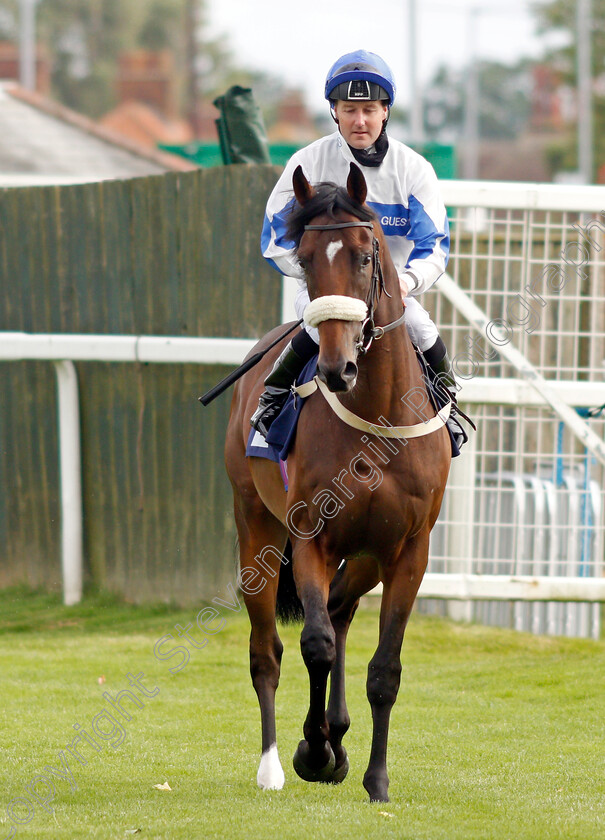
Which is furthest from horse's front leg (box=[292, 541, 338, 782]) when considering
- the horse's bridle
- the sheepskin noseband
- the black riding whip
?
the black riding whip

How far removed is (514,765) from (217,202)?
3975 millimetres

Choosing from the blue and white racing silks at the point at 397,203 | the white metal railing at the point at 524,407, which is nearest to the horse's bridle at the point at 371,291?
the blue and white racing silks at the point at 397,203

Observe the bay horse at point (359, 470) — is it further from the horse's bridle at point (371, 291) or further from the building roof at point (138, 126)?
the building roof at point (138, 126)

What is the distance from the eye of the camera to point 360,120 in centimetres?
458

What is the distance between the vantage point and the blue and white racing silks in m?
4.57

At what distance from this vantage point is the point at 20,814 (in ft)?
13.6

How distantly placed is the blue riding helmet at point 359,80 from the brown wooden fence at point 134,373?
272 cm

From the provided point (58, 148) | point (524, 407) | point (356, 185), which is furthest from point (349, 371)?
point (58, 148)

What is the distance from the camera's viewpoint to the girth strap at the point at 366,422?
4305 mm

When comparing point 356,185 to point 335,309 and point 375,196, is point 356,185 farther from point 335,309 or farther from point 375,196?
point 375,196

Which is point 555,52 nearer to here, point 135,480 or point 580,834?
point 135,480

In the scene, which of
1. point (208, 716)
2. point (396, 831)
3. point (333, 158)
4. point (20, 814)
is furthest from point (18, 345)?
point (396, 831)

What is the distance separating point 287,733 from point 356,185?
2.60 metres

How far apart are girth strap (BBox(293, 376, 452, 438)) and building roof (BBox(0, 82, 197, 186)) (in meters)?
11.4
